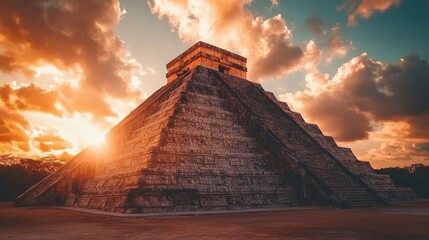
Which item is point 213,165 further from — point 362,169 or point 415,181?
point 415,181

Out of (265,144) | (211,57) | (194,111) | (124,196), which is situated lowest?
(124,196)

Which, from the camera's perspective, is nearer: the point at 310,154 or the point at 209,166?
the point at 209,166

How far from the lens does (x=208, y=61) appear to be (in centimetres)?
2448

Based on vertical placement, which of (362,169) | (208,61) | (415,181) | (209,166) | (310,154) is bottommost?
(415,181)

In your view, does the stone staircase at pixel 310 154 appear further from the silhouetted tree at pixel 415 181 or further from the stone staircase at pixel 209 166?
the silhouetted tree at pixel 415 181

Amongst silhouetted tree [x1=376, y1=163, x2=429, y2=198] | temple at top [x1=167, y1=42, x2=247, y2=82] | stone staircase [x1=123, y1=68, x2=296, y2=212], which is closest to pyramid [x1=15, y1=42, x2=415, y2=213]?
stone staircase [x1=123, y1=68, x2=296, y2=212]

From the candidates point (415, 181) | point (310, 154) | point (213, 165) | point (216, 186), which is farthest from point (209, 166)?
point (415, 181)

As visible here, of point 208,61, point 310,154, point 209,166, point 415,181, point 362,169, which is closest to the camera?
point 209,166

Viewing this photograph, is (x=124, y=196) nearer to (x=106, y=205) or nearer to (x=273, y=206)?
(x=106, y=205)

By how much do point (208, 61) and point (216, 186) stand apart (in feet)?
44.1

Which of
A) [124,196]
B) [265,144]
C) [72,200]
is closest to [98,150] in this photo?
[72,200]

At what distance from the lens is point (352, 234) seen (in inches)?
266

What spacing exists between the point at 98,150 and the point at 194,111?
763cm

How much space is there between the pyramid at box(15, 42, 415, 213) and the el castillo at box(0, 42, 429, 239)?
0.05 m
